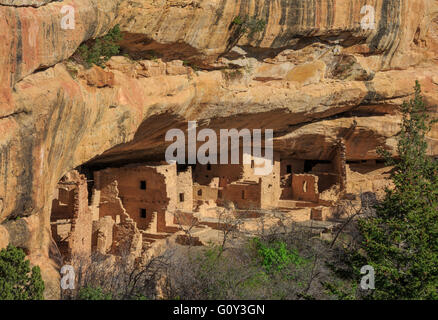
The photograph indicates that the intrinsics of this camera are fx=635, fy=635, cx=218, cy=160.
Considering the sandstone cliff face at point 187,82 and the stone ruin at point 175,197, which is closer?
the sandstone cliff face at point 187,82

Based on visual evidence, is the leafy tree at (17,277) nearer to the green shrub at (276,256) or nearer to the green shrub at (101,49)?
the green shrub at (101,49)

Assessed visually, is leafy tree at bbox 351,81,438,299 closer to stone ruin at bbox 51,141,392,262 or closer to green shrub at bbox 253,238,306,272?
green shrub at bbox 253,238,306,272

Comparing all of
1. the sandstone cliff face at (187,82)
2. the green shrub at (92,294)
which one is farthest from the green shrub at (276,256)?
the green shrub at (92,294)

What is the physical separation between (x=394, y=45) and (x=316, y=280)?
12066mm

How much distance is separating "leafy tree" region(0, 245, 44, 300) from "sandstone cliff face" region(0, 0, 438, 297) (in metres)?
0.43

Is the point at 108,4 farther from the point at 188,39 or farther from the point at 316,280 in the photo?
the point at 316,280

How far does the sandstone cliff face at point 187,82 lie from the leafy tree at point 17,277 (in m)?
0.43

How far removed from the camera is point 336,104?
23.9 meters

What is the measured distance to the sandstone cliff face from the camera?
37.6 feet

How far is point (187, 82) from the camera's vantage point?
18125 millimetres

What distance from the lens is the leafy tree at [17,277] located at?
416 inches

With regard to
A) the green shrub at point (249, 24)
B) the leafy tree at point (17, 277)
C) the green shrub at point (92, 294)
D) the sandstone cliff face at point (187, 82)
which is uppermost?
the green shrub at point (249, 24)

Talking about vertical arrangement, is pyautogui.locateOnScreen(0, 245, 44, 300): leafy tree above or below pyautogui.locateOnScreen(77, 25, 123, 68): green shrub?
below

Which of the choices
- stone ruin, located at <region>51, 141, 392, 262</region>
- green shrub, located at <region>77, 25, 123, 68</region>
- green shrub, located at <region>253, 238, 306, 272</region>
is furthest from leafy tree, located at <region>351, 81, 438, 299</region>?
green shrub, located at <region>77, 25, 123, 68</region>
